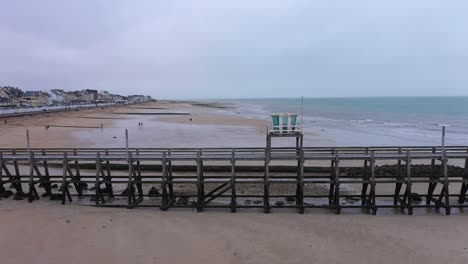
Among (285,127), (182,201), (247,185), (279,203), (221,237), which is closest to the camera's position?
(221,237)

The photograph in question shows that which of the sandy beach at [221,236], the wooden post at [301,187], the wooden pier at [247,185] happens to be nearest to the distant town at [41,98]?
the wooden pier at [247,185]

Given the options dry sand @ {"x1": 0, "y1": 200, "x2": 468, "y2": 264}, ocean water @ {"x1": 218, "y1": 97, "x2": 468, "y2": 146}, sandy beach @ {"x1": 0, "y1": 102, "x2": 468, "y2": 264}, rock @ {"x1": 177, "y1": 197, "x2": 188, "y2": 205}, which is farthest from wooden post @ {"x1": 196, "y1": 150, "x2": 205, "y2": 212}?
ocean water @ {"x1": 218, "y1": 97, "x2": 468, "y2": 146}

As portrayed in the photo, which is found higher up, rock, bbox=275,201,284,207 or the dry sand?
the dry sand

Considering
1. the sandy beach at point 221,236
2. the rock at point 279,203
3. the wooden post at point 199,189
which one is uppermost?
the wooden post at point 199,189

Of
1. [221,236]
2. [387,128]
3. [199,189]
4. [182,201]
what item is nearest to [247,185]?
[182,201]

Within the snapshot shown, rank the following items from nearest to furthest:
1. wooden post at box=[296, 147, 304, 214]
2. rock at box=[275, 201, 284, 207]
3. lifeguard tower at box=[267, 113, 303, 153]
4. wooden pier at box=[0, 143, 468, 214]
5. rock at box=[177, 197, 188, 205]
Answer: wooden post at box=[296, 147, 304, 214] → wooden pier at box=[0, 143, 468, 214] → lifeguard tower at box=[267, 113, 303, 153] → rock at box=[275, 201, 284, 207] → rock at box=[177, 197, 188, 205]

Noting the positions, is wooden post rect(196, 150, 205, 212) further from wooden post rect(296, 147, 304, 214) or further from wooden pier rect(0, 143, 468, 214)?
wooden post rect(296, 147, 304, 214)

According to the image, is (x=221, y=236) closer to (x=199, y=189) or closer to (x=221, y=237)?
(x=221, y=237)

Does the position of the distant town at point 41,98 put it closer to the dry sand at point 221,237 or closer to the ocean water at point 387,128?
the ocean water at point 387,128

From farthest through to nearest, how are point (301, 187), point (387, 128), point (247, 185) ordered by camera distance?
point (387, 128)
point (247, 185)
point (301, 187)

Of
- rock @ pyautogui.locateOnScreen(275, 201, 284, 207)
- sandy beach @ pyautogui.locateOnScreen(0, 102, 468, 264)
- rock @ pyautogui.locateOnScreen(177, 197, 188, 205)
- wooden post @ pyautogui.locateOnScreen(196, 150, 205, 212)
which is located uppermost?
wooden post @ pyautogui.locateOnScreen(196, 150, 205, 212)

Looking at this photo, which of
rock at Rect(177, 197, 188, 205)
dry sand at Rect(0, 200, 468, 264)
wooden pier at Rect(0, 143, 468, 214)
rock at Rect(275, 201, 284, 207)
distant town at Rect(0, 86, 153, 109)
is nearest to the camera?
dry sand at Rect(0, 200, 468, 264)

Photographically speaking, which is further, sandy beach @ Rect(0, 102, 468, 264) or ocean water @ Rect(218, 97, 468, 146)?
ocean water @ Rect(218, 97, 468, 146)

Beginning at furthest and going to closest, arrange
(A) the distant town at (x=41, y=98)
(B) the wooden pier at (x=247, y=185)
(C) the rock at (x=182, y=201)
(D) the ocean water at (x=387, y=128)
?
(A) the distant town at (x=41, y=98) < (D) the ocean water at (x=387, y=128) < (C) the rock at (x=182, y=201) < (B) the wooden pier at (x=247, y=185)
